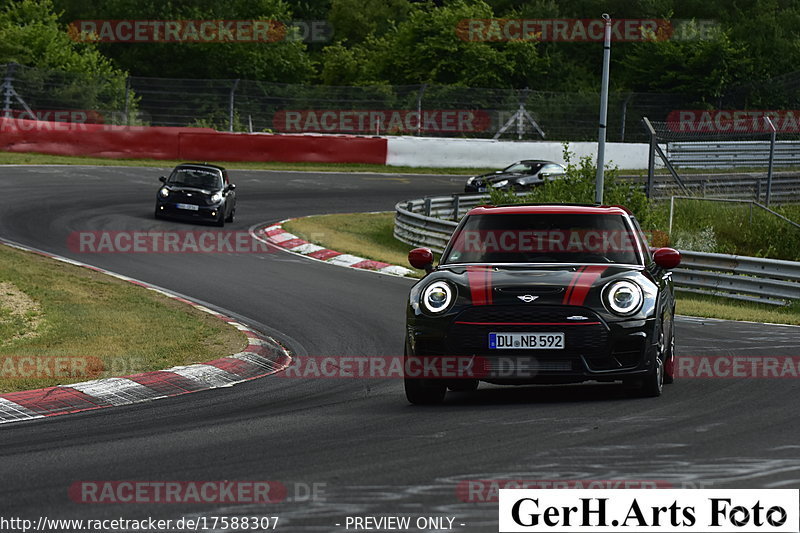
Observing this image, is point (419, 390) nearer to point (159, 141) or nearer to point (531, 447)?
point (531, 447)

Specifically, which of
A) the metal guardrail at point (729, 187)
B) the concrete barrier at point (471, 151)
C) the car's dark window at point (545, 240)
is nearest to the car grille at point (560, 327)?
the car's dark window at point (545, 240)

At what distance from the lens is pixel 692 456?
6.89m

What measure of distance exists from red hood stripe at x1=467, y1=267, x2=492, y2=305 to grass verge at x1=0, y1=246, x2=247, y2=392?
338cm

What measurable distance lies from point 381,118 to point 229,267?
73.5 ft

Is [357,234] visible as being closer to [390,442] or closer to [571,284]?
[571,284]

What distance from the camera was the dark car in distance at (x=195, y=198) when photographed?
26297mm

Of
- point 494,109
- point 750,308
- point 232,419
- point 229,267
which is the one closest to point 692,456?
point 232,419

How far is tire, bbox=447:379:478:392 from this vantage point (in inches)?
364

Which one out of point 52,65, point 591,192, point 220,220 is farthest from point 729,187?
point 52,65

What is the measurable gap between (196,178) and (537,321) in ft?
62.9

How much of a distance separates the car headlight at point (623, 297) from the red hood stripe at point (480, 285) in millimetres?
853

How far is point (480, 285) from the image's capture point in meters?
8.95

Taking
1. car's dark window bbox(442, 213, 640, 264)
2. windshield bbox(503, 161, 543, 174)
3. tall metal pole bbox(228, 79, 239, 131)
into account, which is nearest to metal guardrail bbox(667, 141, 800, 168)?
windshield bbox(503, 161, 543, 174)

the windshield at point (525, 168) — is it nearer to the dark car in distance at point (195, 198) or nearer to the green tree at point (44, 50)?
the dark car in distance at point (195, 198)
